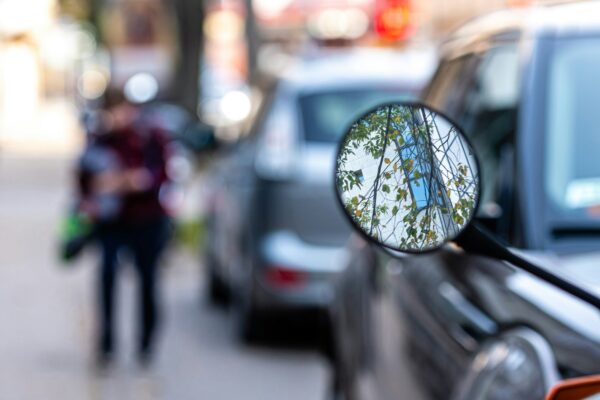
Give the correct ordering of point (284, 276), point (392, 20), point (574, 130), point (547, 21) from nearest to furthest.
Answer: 1. point (574, 130)
2. point (547, 21)
3. point (284, 276)
4. point (392, 20)

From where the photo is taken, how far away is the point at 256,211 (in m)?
9.34

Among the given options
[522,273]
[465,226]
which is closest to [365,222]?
[465,226]

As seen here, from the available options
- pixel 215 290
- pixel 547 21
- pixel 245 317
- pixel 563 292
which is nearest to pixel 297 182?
pixel 245 317

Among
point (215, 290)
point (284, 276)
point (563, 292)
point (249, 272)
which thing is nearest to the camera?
point (563, 292)

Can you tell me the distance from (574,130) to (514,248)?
1.31 meters

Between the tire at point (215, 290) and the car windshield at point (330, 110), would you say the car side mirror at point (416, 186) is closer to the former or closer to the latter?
the car windshield at point (330, 110)

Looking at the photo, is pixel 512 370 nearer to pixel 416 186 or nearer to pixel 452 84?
pixel 416 186

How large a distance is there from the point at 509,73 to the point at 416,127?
2199 millimetres

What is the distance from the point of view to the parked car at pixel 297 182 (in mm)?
9195

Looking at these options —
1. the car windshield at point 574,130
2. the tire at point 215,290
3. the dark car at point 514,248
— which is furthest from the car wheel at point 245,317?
the car windshield at point 574,130

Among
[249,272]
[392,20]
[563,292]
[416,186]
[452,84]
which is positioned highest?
[392,20]

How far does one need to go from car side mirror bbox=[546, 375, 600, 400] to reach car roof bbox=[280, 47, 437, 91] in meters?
6.97

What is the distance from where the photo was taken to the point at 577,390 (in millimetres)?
2605

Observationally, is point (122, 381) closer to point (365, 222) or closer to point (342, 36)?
point (365, 222)
